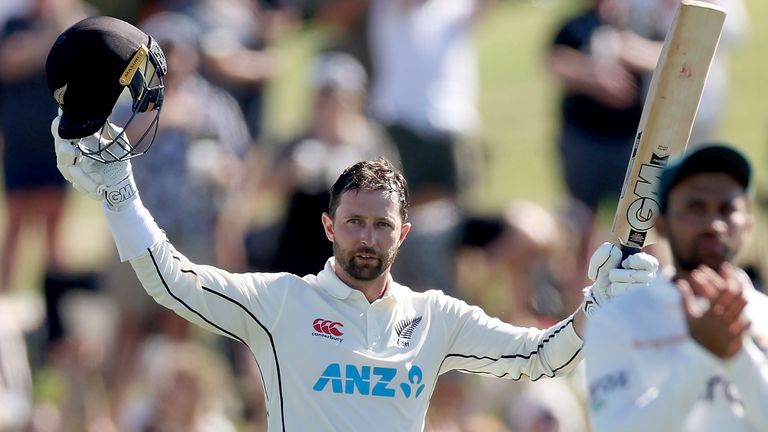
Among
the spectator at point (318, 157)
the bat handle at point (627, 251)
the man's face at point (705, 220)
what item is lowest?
the spectator at point (318, 157)

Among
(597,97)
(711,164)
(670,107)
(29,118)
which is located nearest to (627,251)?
(670,107)

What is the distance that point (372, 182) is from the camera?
5.89 m

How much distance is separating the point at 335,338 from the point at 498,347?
66 centimetres

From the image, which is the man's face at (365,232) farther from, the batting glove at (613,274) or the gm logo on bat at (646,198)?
the gm logo on bat at (646,198)

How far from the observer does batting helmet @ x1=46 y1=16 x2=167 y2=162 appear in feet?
18.5

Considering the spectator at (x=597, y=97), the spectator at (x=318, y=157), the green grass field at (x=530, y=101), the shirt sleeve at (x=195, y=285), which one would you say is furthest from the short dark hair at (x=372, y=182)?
the green grass field at (x=530, y=101)

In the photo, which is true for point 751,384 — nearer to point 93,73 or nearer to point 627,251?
point 627,251

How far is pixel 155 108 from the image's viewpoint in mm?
5973

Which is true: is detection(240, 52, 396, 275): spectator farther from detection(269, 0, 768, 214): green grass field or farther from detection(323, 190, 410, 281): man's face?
detection(323, 190, 410, 281): man's face

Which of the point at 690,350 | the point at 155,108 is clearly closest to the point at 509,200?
the point at 155,108

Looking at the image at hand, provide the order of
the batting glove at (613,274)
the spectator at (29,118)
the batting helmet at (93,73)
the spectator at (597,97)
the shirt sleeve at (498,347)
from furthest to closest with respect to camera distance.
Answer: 1. the spectator at (597,97)
2. the spectator at (29,118)
3. the shirt sleeve at (498,347)
4. the batting helmet at (93,73)
5. the batting glove at (613,274)

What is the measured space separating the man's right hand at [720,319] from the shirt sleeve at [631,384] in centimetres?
5

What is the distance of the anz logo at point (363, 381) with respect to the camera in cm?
570

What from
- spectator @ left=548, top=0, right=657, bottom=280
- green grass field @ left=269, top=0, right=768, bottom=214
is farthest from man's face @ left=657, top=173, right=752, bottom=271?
green grass field @ left=269, top=0, right=768, bottom=214
